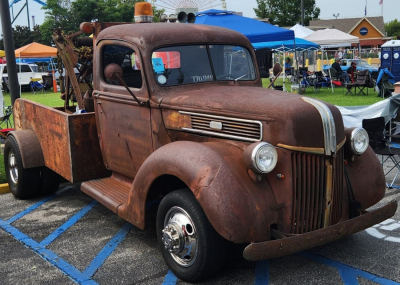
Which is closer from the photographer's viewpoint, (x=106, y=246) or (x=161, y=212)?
(x=161, y=212)

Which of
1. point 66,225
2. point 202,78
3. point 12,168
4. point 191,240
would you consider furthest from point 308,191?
point 12,168

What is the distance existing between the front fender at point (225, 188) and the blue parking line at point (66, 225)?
169cm

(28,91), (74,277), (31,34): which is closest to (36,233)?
(74,277)

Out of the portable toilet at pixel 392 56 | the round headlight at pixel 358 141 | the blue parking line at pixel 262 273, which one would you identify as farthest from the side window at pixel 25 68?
the round headlight at pixel 358 141

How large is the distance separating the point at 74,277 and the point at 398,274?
2619 mm

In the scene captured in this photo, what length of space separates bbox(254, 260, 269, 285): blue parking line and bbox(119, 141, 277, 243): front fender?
1.74 feet

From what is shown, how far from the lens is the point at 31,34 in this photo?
50.7 m

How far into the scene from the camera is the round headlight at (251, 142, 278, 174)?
11.1 ft

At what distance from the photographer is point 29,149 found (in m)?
5.82

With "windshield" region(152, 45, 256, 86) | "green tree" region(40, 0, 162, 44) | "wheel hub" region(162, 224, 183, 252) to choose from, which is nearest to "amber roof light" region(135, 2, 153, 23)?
"windshield" region(152, 45, 256, 86)

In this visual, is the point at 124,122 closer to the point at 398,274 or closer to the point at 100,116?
the point at 100,116

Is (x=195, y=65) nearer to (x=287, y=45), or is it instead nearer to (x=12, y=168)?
(x=12, y=168)

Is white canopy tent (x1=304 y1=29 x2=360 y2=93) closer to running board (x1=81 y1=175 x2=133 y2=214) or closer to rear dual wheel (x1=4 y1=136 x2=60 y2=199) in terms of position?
rear dual wheel (x1=4 y1=136 x2=60 y2=199)

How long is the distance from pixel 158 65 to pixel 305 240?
2164mm
